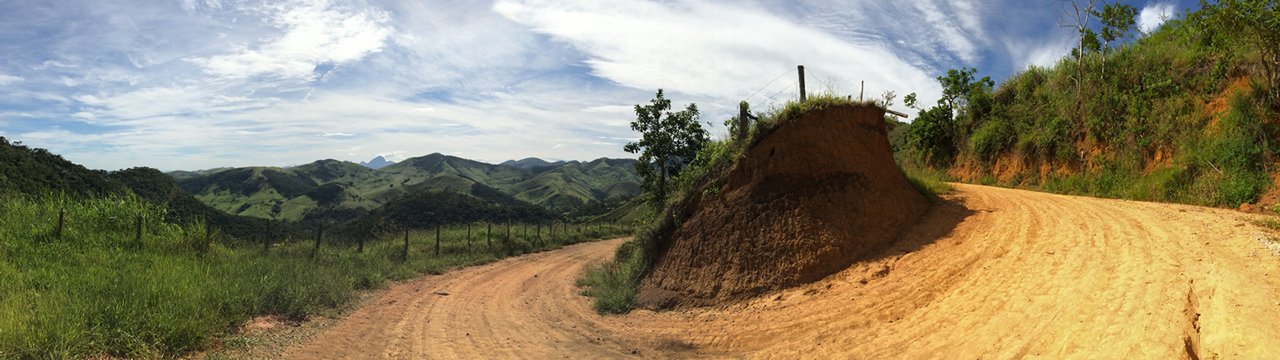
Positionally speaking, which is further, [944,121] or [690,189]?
[944,121]

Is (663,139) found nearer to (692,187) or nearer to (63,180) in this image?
(692,187)

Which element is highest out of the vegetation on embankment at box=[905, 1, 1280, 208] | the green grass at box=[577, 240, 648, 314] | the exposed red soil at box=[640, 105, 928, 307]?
the vegetation on embankment at box=[905, 1, 1280, 208]

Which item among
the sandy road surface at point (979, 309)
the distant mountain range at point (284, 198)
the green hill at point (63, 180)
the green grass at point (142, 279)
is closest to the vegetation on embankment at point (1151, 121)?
the sandy road surface at point (979, 309)

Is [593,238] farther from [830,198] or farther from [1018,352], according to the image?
[1018,352]

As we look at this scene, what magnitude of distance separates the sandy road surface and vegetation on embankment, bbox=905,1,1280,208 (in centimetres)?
195

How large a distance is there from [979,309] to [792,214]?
3225 millimetres

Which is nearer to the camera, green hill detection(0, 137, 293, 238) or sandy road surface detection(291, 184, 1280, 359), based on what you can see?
sandy road surface detection(291, 184, 1280, 359)

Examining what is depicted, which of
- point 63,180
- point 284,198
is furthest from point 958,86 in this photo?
point 284,198

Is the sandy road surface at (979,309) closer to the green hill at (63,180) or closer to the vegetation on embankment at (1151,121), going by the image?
the vegetation on embankment at (1151,121)

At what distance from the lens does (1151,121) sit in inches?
460

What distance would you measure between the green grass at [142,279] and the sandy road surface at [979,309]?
53.5 inches

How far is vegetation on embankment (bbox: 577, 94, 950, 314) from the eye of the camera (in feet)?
29.5

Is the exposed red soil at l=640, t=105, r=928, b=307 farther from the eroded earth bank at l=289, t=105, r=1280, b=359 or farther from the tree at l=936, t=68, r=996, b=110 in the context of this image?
the tree at l=936, t=68, r=996, b=110

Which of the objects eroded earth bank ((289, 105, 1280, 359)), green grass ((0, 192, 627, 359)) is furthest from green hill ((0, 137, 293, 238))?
eroded earth bank ((289, 105, 1280, 359))
